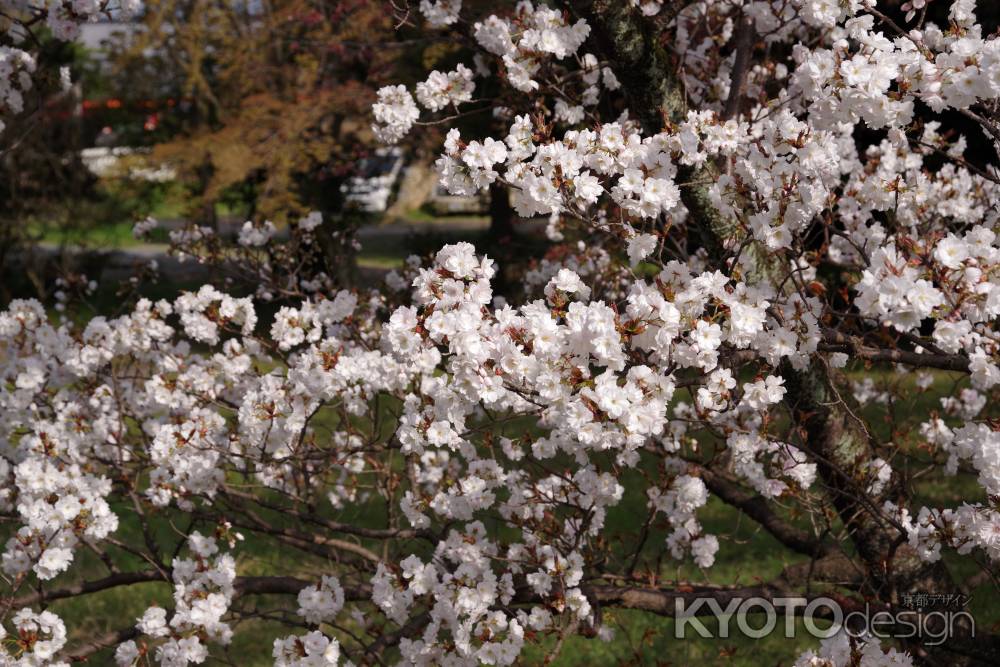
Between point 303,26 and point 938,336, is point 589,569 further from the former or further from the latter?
point 303,26

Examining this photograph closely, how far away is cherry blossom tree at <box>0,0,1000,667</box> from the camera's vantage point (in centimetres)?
250

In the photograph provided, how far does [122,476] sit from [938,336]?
131 inches

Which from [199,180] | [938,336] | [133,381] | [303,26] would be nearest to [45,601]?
[133,381]

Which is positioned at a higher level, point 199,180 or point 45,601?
point 45,601

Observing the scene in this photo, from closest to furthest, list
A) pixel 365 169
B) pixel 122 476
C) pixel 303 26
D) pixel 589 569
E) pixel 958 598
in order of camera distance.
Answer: pixel 958 598
pixel 589 569
pixel 122 476
pixel 303 26
pixel 365 169

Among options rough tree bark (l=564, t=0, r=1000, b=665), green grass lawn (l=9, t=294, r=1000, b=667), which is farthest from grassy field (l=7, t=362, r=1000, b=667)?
rough tree bark (l=564, t=0, r=1000, b=665)

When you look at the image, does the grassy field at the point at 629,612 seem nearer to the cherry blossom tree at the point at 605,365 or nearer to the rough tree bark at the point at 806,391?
the cherry blossom tree at the point at 605,365

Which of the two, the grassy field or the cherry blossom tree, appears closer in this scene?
the cherry blossom tree

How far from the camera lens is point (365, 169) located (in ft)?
47.1

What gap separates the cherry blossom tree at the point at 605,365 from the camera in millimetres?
2498

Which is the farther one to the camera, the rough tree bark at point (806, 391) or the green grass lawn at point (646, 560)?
the green grass lawn at point (646, 560)

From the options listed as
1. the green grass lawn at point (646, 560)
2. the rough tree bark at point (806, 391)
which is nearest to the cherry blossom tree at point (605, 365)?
the rough tree bark at point (806, 391)

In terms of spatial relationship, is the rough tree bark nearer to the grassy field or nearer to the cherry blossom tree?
the cherry blossom tree

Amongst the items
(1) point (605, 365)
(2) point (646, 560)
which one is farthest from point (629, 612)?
(1) point (605, 365)
